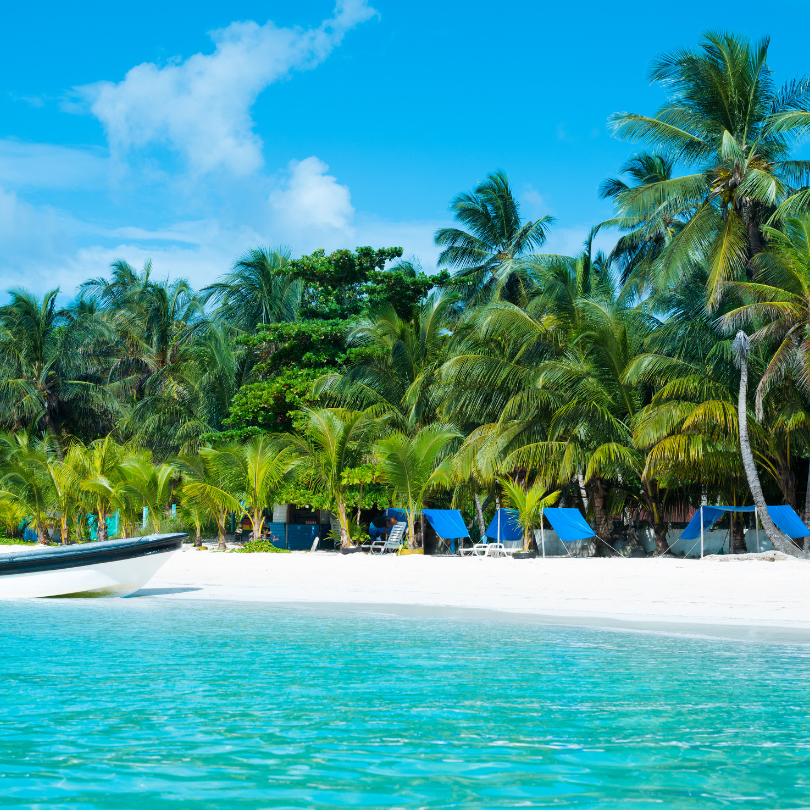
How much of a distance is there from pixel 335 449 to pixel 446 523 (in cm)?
304

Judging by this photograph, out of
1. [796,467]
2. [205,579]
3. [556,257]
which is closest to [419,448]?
[205,579]

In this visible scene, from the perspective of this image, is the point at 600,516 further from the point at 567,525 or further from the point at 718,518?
the point at 718,518

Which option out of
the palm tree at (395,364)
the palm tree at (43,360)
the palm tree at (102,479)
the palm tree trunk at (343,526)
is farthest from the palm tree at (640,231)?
the palm tree at (43,360)

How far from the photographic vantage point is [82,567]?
11047 mm

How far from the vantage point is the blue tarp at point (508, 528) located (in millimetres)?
17266

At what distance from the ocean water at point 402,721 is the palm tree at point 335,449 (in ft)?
32.5

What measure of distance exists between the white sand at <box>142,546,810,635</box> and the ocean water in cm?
Result: 200

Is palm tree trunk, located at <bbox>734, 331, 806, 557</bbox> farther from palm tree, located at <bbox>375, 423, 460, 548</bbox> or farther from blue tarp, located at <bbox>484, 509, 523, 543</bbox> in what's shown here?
palm tree, located at <bbox>375, 423, 460, 548</bbox>

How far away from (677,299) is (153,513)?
13348mm

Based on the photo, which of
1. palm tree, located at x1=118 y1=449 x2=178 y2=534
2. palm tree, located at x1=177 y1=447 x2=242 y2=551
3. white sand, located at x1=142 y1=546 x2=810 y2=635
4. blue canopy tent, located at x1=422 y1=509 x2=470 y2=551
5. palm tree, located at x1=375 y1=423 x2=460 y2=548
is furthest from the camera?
palm tree, located at x1=118 y1=449 x2=178 y2=534

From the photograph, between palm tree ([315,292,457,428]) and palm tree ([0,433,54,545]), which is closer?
palm tree ([315,292,457,428])

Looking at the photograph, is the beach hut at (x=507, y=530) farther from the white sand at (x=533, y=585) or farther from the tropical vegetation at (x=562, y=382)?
the white sand at (x=533, y=585)

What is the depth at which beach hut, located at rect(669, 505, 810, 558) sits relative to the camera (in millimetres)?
14788

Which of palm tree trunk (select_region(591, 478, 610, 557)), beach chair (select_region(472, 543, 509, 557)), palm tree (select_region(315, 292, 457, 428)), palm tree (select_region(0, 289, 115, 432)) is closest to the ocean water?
beach chair (select_region(472, 543, 509, 557))
